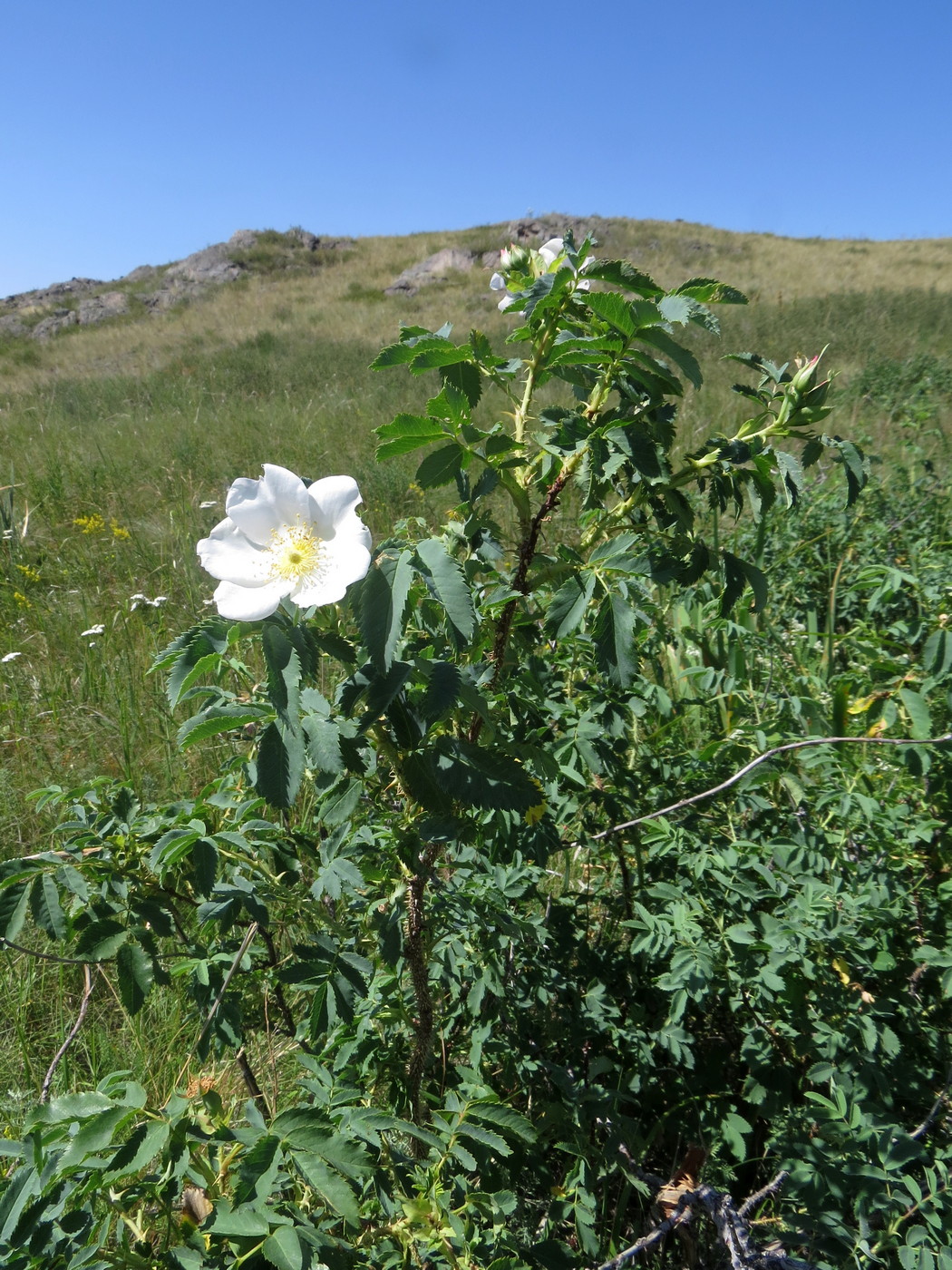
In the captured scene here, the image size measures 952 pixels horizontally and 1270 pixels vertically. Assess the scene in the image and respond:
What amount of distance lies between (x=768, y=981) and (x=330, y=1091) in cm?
73

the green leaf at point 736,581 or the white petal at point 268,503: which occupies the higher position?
the white petal at point 268,503

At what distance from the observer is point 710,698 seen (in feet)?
5.90

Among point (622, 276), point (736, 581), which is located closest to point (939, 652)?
point (736, 581)

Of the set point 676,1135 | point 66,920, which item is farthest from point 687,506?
point 676,1135

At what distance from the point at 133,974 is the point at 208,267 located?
28183mm

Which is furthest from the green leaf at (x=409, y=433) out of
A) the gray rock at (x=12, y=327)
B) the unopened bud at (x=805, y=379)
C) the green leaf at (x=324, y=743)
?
the gray rock at (x=12, y=327)

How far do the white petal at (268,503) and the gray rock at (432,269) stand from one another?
20272mm

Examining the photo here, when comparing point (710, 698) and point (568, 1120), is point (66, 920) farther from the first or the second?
point (710, 698)

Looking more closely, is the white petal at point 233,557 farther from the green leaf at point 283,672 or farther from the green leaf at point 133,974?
the green leaf at point 133,974

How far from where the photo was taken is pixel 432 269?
21.2m

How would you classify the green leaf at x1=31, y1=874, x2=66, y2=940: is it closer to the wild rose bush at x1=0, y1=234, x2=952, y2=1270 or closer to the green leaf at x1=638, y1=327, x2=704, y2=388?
the wild rose bush at x1=0, y1=234, x2=952, y2=1270

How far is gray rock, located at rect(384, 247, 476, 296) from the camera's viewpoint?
19953 mm

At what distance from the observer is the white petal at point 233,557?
35.5 inches

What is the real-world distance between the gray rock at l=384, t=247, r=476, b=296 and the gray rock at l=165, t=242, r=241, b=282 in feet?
19.7
